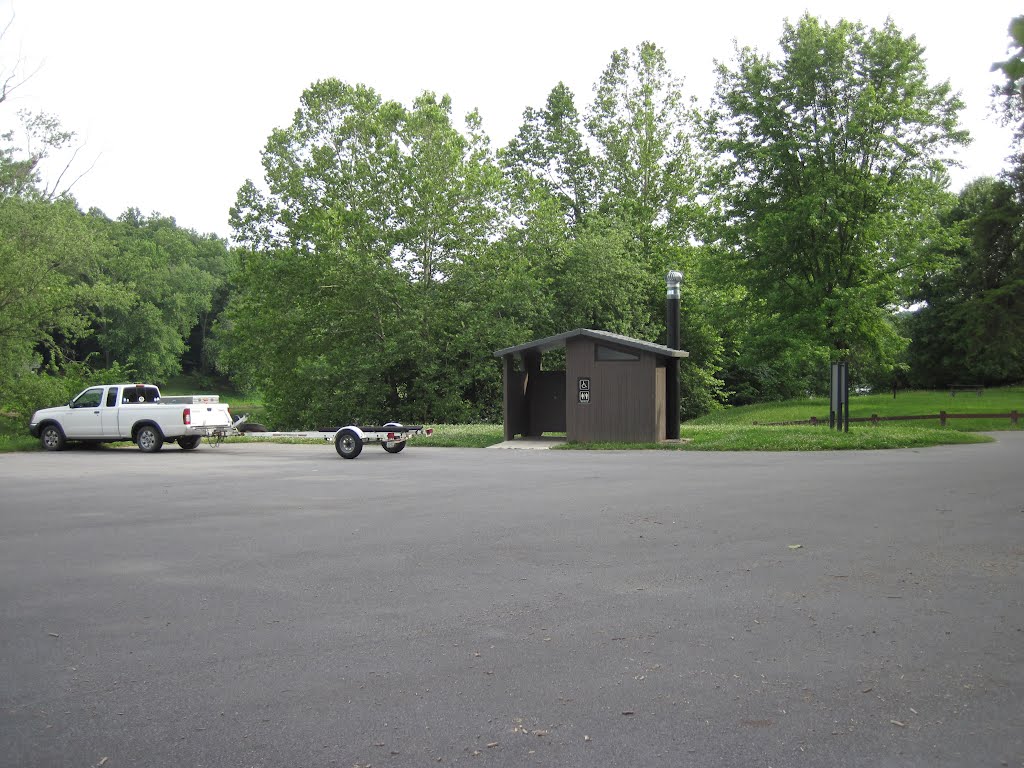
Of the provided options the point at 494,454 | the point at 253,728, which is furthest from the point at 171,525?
the point at 494,454

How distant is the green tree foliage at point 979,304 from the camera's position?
41.6 meters

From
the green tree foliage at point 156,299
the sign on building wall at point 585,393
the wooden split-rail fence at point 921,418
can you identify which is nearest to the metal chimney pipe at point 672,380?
the sign on building wall at point 585,393

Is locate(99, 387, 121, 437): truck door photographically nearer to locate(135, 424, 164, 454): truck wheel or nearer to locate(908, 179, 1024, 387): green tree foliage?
locate(135, 424, 164, 454): truck wheel

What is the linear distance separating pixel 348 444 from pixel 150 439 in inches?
255

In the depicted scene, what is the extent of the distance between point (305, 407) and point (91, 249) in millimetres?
10695

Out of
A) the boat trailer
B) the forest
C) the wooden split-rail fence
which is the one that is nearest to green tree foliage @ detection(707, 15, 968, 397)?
the forest

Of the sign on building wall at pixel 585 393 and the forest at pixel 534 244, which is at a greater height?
the forest at pixel 534 244

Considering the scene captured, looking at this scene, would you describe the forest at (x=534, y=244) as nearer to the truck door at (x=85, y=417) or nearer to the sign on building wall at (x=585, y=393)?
the truck door at (x=85, y=417)

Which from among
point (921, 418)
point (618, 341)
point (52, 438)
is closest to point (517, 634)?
point (618, 341)

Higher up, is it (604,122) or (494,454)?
(604,122)

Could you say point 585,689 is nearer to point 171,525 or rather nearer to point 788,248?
point 171,525

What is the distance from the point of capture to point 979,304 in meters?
41.8

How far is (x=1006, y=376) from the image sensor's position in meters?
53.9

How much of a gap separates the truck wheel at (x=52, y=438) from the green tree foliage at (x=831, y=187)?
26.4 meters
